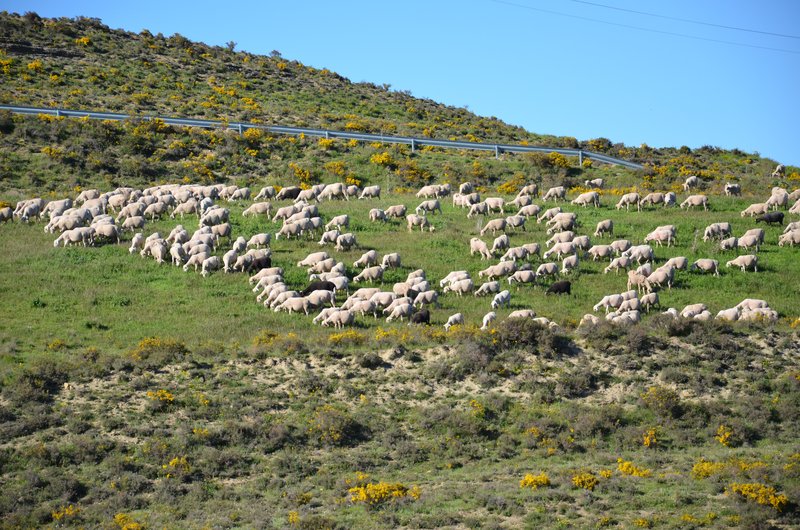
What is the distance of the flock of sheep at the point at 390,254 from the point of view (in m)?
→ 34.4

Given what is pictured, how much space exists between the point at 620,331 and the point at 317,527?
534 inches

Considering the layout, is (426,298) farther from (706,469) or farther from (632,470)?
(706,469)

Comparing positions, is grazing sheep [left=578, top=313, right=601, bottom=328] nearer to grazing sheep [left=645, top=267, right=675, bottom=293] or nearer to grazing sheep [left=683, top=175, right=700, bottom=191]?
grazing sheep [left=645, top=267, right=675, bottom=293]

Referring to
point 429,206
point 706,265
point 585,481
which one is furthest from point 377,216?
point 585,481

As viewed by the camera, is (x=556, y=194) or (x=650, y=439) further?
(x=556, y=194)

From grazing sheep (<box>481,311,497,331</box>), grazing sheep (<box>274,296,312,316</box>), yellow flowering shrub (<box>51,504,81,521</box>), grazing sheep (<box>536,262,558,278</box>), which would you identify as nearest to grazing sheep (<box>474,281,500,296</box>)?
grazing sheep (<box>536,262,558,278</box>)

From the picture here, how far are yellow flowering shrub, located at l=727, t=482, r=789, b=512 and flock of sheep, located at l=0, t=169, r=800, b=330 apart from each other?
35.0ft

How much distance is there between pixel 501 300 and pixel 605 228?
10.2 metres

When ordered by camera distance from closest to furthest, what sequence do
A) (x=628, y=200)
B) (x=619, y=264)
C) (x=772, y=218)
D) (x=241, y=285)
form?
(x=241, y=285), (x=619, y=264), (x=772, y=218), (x=628, y=200)

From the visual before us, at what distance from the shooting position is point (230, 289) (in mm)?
36562

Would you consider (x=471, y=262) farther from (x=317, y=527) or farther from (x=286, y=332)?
(x=317, y=527)

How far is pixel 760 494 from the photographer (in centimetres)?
2100

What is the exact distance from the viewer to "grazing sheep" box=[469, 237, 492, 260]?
4038 centimetres

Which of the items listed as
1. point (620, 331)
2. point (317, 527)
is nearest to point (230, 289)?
point (620, 331)
